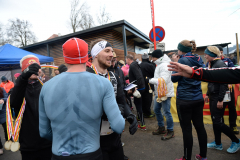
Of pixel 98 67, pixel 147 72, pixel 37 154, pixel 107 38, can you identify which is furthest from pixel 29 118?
pixel 107 38

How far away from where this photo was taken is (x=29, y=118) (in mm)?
1875

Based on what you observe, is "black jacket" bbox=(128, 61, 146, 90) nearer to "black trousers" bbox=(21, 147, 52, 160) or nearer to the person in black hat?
the person in black hat

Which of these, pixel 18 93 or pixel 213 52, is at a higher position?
pixel 213 52

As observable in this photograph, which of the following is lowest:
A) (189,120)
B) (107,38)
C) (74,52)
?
(189,120)

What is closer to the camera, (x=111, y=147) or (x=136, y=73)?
(x=111, y=147)

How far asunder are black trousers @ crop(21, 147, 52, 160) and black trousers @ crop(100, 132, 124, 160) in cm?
84

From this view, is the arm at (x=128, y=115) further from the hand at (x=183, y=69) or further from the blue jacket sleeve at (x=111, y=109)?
the hand at (x=183, y=69)

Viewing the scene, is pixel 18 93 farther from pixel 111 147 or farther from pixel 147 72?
pixel 147 72

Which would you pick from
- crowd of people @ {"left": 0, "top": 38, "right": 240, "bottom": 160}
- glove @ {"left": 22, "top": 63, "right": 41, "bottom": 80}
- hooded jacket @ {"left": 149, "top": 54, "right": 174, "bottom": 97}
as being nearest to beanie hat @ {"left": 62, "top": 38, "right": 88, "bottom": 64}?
crowd of people @ {"left": 0, "top": 38, "right": 240, "bottom": 160}

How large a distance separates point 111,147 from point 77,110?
0.76m

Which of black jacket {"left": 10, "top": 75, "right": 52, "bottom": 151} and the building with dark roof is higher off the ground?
the building with dark roof

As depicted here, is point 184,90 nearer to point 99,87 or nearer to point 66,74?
point 99,87

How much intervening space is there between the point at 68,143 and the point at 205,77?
1.43 meters

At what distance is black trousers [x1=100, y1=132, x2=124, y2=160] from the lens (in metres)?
1.59
